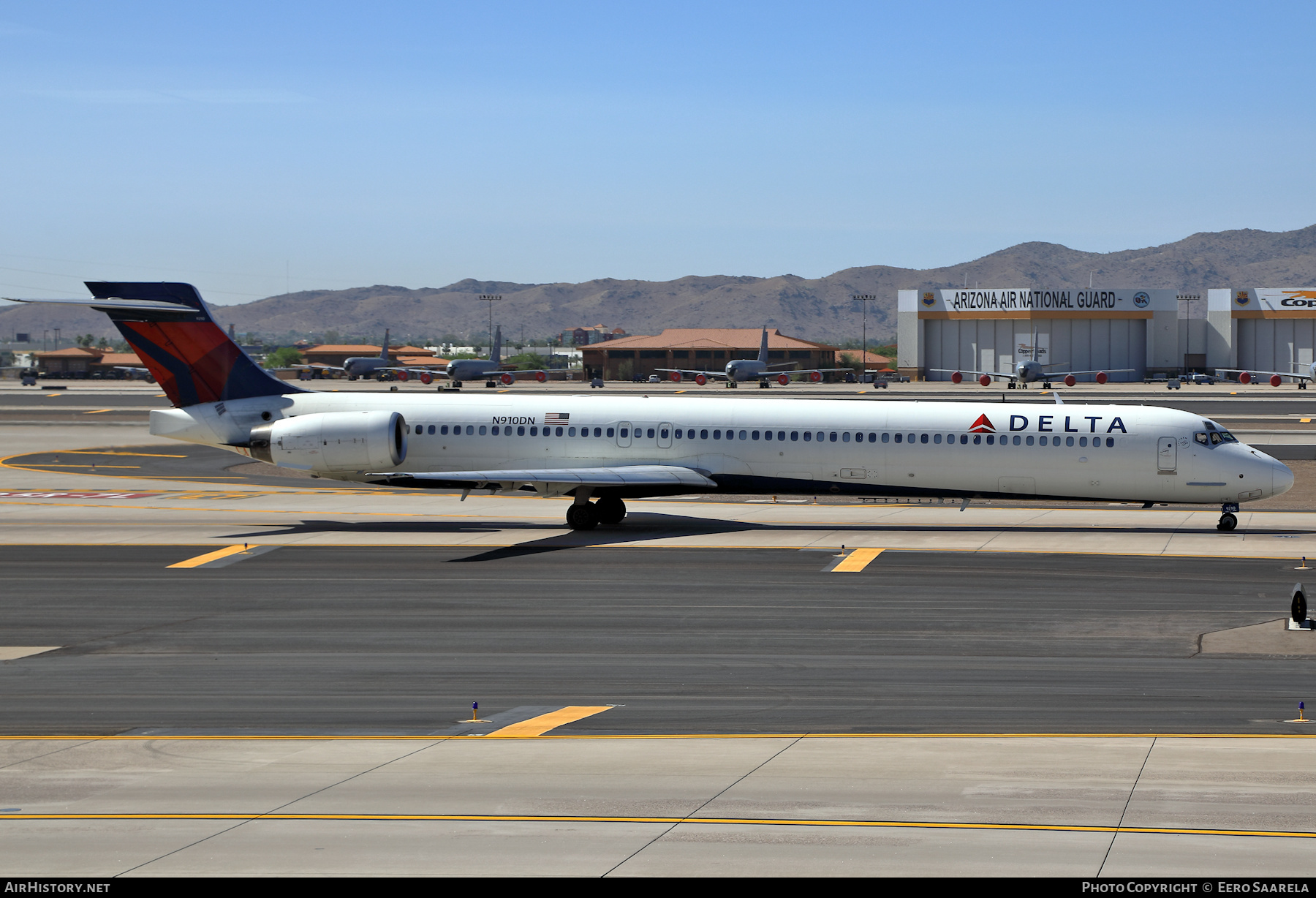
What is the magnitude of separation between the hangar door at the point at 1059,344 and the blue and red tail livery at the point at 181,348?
12961 centimetres

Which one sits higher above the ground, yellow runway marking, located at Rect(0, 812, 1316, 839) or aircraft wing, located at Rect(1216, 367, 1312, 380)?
aircraft wing, located at Rect(1216, 367, 1312, 380)

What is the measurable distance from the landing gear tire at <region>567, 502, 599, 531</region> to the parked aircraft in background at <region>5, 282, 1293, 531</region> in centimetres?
5

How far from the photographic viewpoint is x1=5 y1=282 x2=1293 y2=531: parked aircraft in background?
30.4 meters

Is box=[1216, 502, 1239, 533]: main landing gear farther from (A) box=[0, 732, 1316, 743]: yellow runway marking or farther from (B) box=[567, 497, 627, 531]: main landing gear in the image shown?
(A) box=[0, 732, 1316, 743]: yellow runway marking

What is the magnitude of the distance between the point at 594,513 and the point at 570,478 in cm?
208

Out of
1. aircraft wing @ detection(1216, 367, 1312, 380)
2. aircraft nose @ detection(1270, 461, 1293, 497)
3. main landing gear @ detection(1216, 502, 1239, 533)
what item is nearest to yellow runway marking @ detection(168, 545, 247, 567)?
main landing gear @ detection(1216, 502, 1239, 533)

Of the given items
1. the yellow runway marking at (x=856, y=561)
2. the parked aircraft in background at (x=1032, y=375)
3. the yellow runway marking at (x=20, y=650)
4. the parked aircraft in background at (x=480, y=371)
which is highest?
the parked aircraft in background at (x=480, y=371)

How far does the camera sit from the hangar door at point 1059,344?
152750 mm

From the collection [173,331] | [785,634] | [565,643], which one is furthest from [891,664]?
[173,331]

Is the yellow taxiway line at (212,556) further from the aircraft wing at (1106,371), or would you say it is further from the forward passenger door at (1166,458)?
the aircraft wing at (1106,371)

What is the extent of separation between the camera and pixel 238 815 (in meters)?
11.0

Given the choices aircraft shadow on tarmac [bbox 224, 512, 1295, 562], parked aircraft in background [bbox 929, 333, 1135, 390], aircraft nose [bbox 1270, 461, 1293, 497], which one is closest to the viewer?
aircraft nose [bbox 1270, 461, 1293, 497]

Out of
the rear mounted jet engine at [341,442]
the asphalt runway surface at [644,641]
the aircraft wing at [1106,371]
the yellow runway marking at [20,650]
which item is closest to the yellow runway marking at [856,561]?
the asphalt runway surface at [644,641]
